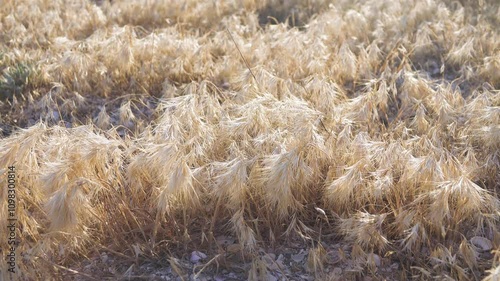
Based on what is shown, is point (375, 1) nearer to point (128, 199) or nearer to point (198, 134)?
point (198, 134)

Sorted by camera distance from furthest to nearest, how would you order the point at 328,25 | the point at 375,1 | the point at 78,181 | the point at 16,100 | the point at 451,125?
1. the point at 375,1
2. the point at 328,25
3. the point at 16,100
4. the point at 451,125
5. the point at 78,181

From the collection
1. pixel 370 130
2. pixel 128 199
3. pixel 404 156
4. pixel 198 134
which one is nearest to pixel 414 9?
pixel 370 130

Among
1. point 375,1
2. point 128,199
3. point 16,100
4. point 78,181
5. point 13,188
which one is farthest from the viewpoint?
point 375,1

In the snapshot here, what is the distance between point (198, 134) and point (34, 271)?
0.95m

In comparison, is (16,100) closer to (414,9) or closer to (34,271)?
(34,271)

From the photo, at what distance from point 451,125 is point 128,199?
173cm

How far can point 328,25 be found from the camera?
4.45 metres

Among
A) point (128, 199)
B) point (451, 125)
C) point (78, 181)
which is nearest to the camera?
point (78, 181)

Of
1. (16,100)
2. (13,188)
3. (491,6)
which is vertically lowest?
(491,6)

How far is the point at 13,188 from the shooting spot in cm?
243

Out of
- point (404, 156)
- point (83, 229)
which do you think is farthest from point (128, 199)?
point (404, 156)

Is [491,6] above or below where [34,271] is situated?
below

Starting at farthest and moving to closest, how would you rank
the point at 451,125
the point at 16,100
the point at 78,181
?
1. the point at 16,100
2. the point at 451,125
3. the point at 78,181

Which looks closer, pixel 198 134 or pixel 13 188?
pixel 13 188
